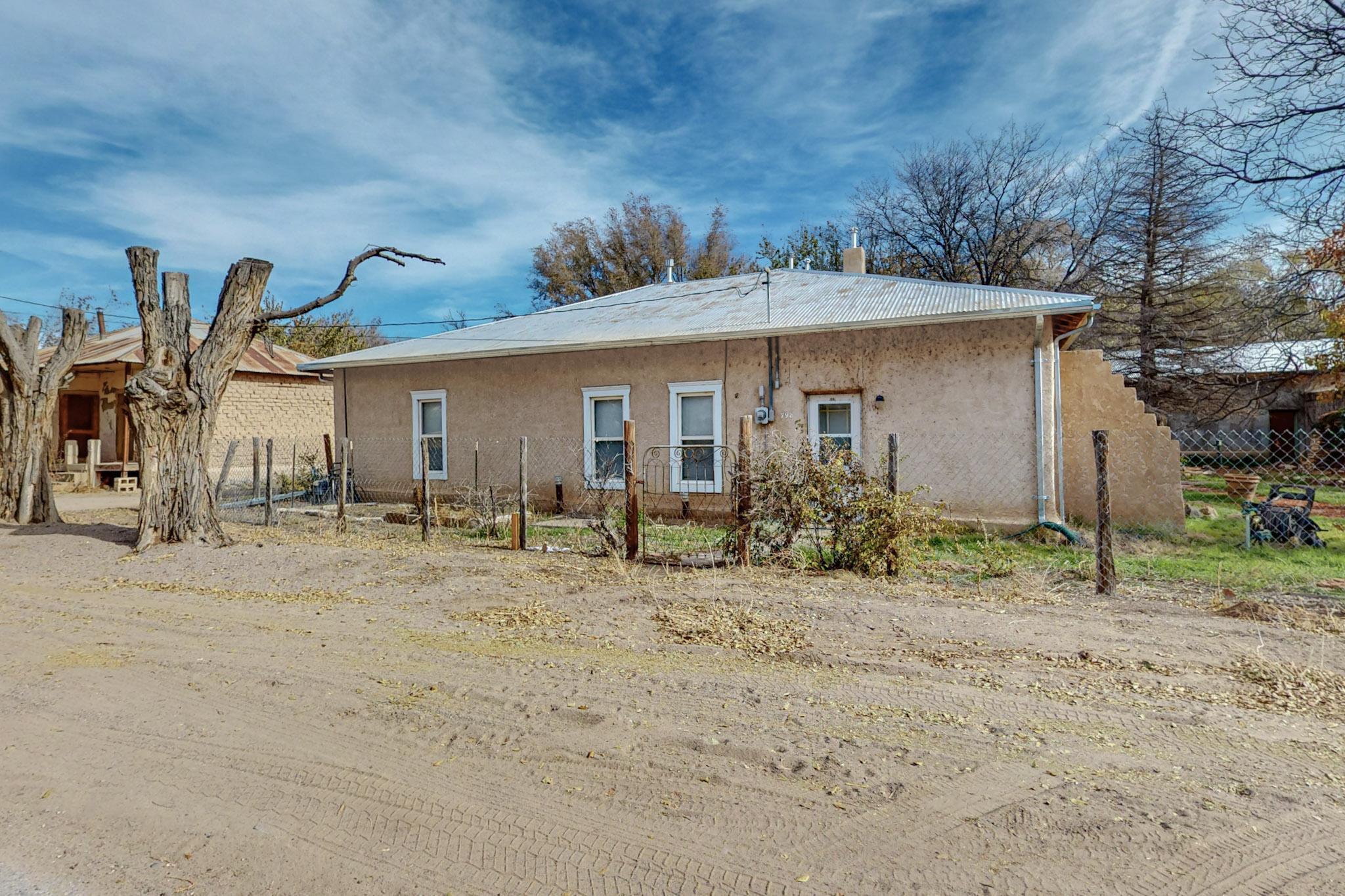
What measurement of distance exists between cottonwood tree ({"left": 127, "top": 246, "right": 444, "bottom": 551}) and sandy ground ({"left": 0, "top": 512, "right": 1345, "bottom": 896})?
3.59m

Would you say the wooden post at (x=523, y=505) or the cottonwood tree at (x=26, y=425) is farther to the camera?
the cottonwood tree at (x=26, y=425)

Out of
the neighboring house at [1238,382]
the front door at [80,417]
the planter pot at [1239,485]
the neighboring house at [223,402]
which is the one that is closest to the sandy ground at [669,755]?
the planter pot at [1239,485]

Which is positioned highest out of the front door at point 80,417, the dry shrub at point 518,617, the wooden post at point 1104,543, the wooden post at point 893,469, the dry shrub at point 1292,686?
the front door at point 80,417

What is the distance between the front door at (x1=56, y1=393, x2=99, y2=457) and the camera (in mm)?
23578

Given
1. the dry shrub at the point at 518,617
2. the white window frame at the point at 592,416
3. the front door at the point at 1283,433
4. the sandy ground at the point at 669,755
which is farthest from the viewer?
the front door at the point at 1283,433

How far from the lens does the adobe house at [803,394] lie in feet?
35.2

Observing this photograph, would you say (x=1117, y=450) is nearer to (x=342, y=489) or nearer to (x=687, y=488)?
(x=687, y=488)

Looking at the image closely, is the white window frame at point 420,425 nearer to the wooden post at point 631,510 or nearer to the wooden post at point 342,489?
the wooden post at point 342,489

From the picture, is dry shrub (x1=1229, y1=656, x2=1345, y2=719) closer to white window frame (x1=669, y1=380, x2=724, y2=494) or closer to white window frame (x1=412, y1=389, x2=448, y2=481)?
white window frame (x1=669, y1=380, x2=724, y2=494)

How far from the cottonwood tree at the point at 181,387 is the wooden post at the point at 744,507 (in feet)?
19.5

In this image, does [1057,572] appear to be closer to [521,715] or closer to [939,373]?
[939,373]

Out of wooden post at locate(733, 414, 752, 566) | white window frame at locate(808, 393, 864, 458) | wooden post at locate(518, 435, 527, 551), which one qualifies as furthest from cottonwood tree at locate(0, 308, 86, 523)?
white window frame at locate(808, 393, 864, 458)

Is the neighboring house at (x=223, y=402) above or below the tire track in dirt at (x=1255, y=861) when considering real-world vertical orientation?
above

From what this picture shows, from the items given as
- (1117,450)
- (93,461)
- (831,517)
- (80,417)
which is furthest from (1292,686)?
(80,417)
